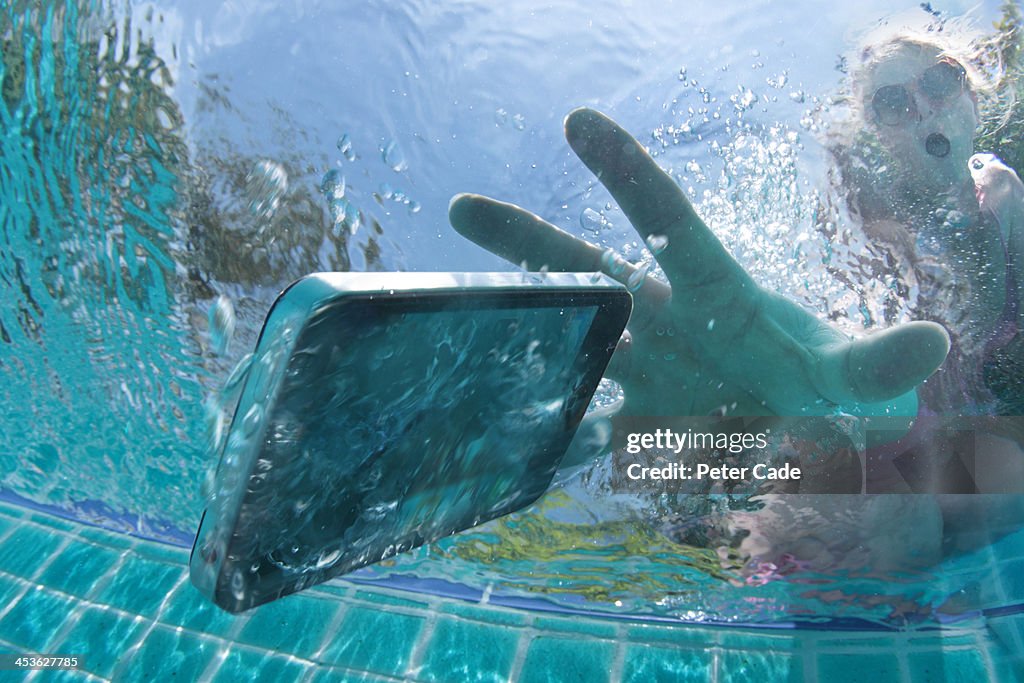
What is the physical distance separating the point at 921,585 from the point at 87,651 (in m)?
5.49

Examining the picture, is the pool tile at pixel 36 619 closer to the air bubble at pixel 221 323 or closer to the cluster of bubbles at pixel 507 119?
the air bubble at pixel 221 323

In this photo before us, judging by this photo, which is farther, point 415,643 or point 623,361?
point 415,643

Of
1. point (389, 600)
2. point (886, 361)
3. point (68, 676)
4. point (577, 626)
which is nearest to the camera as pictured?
point (886, 361)

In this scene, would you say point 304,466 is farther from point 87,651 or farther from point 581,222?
point 87,651

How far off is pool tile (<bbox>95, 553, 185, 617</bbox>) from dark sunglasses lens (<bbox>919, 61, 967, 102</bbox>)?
557 cm

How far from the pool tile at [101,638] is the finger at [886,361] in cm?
457

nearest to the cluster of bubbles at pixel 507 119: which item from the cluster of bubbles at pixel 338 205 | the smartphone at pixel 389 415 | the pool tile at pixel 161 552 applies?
the cluster of bubbles at pixel 338 205

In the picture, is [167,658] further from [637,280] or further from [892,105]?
[892,105]

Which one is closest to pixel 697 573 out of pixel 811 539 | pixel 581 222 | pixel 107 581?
pixel 811 539

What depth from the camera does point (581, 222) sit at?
9.84 feet

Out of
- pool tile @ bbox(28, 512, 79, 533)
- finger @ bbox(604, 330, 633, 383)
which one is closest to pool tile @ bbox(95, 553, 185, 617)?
pool tile @ bbox(28, 512, 79, 533)

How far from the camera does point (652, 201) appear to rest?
2.10 metres

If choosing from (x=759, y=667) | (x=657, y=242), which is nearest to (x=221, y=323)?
(x=657, y=242)

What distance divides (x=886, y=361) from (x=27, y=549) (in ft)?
21.9
